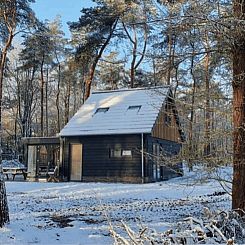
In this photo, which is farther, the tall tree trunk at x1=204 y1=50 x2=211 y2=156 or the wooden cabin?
the wooden cabin

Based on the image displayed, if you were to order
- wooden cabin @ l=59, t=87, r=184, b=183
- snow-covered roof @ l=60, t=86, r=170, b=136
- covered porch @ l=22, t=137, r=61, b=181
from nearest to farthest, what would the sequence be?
wooden cabin @ l=59, t=87, r=184, b=183 < snow-covered roof @ l=60, t=86, r=170, b=136 < covered porch @ l=22, t=137, r=61, b=181

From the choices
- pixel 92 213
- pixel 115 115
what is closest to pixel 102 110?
pixel 115 115

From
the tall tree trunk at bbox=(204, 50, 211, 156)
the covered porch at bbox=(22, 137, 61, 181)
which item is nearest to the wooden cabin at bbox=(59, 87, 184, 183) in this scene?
the covered porch at bbox=(22, 137, 61, 181)

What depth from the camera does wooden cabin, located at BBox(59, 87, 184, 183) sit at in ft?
63.4

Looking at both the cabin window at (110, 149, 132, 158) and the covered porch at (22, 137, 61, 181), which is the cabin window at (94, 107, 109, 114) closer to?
the covered porch at (22, 137, 61, 181)

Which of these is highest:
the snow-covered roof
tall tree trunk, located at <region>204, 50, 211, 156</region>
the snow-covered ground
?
the snow-covered roof

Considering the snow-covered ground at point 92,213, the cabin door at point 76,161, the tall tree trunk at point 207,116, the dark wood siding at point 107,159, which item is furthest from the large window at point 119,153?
the tall tree trunk at point 207,116

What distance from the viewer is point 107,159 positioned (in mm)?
20141

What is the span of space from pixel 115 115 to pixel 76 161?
10.6 ft

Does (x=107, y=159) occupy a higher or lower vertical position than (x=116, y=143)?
lower

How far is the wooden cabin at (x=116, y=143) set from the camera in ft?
63.4

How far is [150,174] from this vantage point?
1944cm

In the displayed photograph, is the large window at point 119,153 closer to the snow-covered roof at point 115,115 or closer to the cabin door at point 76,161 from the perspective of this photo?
the snow-covered roof at point 115,115

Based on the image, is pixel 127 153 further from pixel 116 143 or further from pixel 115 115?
pixel 115 115
